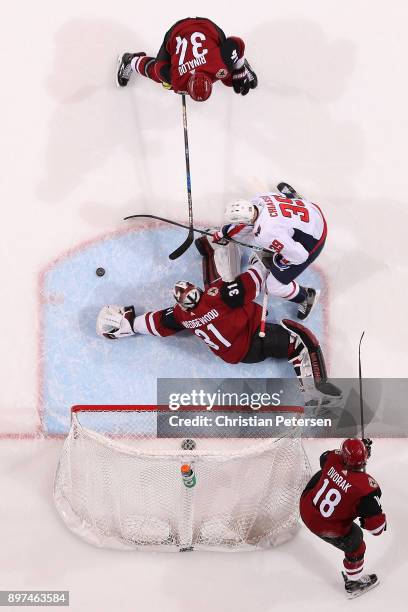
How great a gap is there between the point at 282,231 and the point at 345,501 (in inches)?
55.5

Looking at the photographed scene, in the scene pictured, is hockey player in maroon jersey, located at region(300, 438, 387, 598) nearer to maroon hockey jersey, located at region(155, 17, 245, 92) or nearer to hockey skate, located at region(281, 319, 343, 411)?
hockey skate, located at region(281, 319, 343, 411)

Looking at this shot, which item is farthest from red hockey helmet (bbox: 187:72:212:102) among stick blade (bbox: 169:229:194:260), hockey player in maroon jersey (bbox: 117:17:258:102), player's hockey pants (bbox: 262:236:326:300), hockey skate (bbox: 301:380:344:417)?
hockey skate (bbox: 301:380:344:417)

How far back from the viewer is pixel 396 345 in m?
5.48

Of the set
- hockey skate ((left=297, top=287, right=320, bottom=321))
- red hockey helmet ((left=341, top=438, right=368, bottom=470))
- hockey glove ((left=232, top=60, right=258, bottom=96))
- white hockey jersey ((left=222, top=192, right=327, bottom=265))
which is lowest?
red hockey helmet ((left=341, top=438, right=368, bottom=470))

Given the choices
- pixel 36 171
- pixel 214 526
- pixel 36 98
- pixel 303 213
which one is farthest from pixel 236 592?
pixel 36 98

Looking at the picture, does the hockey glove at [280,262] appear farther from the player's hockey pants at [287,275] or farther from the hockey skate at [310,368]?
the hockey skate at [310,368]

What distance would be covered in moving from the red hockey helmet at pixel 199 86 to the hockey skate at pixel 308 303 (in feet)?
4.13

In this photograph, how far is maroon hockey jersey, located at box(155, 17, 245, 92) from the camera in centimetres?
498

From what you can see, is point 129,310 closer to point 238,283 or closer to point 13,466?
point 238,283

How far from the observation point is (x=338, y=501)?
4691mm

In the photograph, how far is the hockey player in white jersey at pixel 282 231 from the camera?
4922 mm

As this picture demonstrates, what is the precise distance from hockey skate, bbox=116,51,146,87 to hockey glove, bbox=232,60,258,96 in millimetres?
572

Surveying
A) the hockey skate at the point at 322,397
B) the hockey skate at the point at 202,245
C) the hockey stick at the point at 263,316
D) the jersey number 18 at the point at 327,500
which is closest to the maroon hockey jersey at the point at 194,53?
the hockey skate at the point at 202,245

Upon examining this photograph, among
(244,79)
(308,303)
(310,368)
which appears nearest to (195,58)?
(244,79)
